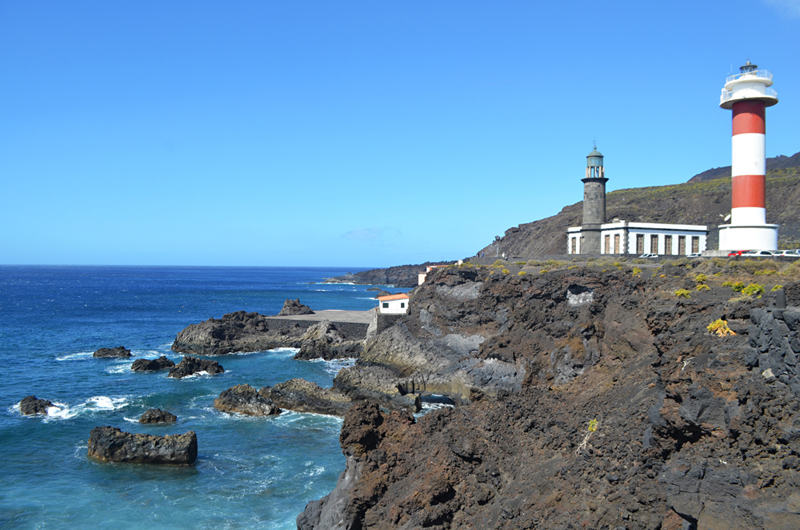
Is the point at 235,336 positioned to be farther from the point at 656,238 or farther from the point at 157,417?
the point at 656,238

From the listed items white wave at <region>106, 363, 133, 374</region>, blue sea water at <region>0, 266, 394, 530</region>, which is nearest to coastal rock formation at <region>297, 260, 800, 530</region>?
blue sea water at <region>0, 266, 394, 530</region>

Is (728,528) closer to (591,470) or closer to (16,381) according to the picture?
(591,470)

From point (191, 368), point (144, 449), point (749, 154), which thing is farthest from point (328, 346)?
point (749, 154)

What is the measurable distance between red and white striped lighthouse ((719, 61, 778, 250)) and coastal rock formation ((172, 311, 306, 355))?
97.0 ft

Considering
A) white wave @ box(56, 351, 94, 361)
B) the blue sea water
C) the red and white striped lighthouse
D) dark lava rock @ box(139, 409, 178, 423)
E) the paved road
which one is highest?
the red and white striped lighthouse

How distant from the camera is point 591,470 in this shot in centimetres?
1017

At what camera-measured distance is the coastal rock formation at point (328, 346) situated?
37.1 m

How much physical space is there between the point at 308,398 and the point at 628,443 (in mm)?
16459

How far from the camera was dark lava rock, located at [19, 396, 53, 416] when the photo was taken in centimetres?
2302

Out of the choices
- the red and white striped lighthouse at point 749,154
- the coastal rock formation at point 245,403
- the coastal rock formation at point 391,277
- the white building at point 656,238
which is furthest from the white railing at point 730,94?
the coastal rock formation at point 391,277

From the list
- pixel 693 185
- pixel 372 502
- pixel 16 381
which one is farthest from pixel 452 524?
pixel 693 185

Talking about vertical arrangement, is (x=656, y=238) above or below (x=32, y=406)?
above

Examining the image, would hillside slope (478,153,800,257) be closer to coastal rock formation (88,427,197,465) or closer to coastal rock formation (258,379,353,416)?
coastal rock formation (258,379,353,416)

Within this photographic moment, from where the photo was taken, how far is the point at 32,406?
76.1ft
